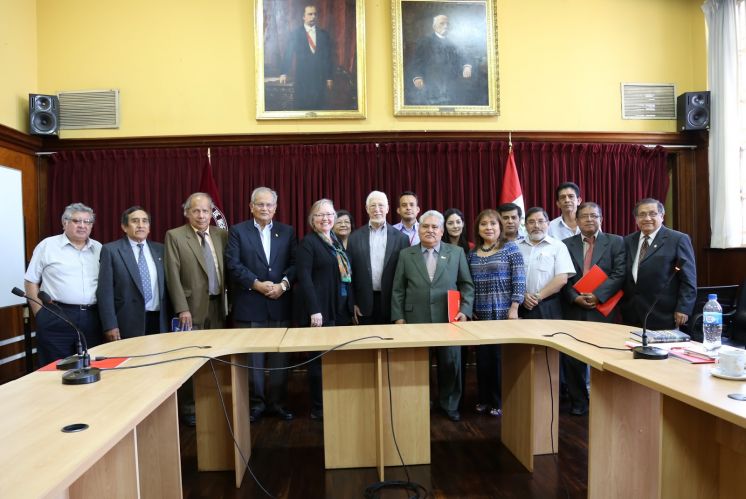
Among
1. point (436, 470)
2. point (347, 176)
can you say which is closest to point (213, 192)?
point (347, 176)

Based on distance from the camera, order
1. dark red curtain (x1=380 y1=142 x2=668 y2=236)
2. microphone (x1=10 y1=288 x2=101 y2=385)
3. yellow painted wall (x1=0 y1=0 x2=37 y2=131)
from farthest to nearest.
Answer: dark red curtain (x1=380 y1=142 x2=668 y2=236) < yellow painted wall (x1=0 y1=0 x2=37 y2=131) < microphone (x1=10 y1=288 x2=101 y2=385)

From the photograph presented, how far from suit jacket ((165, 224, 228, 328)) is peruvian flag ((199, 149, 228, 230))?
A: 1268 millimetres

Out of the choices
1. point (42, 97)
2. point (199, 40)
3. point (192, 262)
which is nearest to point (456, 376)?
point (192, 262)

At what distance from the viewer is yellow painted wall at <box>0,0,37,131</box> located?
440 cm

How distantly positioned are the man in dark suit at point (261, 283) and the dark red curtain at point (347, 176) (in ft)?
4.68

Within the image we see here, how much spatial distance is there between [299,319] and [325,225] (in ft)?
2.29

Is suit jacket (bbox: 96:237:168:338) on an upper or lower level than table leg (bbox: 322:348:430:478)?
upper

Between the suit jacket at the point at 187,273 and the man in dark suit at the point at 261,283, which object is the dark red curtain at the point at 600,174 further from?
the suit jacket at the point at 187,273

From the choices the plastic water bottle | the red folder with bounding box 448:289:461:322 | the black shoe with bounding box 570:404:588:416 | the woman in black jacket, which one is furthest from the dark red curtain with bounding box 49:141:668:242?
the plastic water bottle

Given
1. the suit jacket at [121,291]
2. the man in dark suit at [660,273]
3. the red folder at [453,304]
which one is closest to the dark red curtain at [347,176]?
the suit jacket at [121,291]

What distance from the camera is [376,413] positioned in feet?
8.81

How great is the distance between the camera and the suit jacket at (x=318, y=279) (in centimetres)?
339

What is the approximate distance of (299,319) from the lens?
11.8ft

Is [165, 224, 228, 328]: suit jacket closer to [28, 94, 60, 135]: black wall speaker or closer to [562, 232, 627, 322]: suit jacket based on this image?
[28, 94, 60, 135]: black wall speaker
